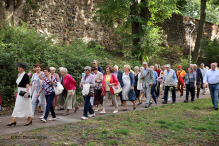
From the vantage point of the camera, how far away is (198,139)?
18.1 feet

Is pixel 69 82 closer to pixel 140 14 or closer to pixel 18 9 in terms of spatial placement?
pixel 18 9

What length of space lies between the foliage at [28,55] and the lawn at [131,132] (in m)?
4.37

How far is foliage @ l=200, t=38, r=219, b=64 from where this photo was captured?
25.5 metres

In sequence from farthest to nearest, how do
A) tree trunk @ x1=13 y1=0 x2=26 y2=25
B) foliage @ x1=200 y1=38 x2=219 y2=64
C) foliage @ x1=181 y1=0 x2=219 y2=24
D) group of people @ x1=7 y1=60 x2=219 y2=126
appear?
foliage @ x1=181 y1=0 x2=219 y2=24, foliage @ x1=200 y1=38 x2=219 y2=64, tree trunk @ x1=13 y1=0 x2=26 y2=25, group of people @ x1=7 y1=60 x2=219 y2=126

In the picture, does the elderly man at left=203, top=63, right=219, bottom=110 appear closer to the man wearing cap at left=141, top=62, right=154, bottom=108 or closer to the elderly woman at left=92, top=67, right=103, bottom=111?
the man wearing cap at left=141, top=62, right=154, bottom=108

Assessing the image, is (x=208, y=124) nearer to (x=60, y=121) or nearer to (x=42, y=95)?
(x=60, y=121)

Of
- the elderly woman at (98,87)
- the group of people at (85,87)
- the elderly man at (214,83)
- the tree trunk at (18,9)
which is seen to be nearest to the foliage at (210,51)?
the group of people at (85,87)

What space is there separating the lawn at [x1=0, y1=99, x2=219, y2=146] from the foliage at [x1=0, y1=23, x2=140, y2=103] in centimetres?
437

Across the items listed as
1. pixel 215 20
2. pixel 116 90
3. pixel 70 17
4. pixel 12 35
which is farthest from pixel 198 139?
pixel 215 20

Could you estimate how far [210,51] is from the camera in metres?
26.1

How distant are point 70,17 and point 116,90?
11996 mm

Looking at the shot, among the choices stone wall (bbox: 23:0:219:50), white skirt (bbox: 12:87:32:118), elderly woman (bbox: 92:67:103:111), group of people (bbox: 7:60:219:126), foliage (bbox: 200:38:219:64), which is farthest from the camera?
foliage (bbox: 200:38:219:64)

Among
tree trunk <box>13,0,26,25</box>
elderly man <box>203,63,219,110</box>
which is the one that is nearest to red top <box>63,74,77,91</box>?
elderly man <box>203,63,219,110</box>

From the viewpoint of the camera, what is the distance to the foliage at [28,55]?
368 inches
